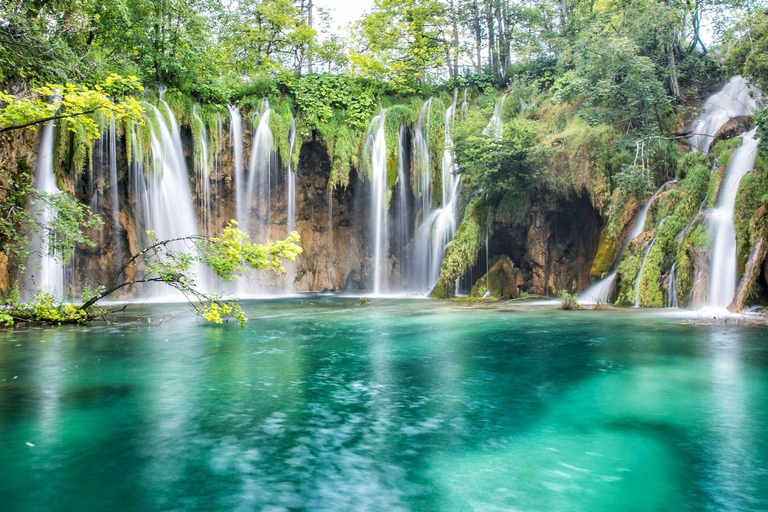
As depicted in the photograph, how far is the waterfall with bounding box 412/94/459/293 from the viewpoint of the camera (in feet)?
72.2

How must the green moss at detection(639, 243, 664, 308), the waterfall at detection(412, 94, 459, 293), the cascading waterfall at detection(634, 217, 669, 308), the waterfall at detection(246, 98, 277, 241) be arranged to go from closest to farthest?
the green moss at detection(639, 243, 664, 308)
the cascading waterfall at detection(634, 217, 669, 308)
the waterfall at detection(412, 94, 459, 293)
the waterfall at detection(246, 98, 277, 241)

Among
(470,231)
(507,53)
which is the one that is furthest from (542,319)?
(507,53)

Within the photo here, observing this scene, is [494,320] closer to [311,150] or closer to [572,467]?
[572,467]

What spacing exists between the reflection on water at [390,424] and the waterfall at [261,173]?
15.8 metres

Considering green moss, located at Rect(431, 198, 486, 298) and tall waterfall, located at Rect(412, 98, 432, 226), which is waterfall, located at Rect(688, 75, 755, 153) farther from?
tall waterfall, located at Rect(412, 98, 432, 226)

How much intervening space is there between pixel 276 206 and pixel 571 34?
15670 mm

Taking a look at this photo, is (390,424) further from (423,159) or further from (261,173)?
(261,173)

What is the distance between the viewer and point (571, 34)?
79.0ft

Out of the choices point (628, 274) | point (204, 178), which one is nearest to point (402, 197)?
point (204, 178)

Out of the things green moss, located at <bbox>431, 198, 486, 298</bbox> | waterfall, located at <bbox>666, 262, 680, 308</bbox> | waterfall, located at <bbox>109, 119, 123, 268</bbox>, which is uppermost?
waterfall, located at <bbox>109, 119, 123, 268</bbox>

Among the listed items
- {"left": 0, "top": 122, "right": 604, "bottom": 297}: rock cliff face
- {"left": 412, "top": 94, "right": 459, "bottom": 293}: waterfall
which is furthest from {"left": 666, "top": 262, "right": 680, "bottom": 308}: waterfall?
{"left": 412, "top": 94, "right": 459, "bottom": 293}: waterfall

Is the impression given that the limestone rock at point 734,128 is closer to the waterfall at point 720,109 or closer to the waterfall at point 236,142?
the waterfall at point 720,109

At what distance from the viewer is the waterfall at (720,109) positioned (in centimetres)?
1764

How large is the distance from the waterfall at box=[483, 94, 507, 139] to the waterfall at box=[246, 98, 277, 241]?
993cm
